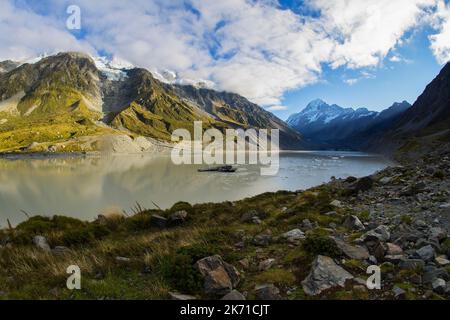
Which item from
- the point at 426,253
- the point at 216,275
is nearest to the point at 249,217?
the point at 216,275

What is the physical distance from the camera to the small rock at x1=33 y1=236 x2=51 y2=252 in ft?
45.1

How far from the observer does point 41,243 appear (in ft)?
46.9

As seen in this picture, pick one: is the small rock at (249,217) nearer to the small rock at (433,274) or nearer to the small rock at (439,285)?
the small rock at (433,274)

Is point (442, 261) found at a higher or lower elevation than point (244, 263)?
higher

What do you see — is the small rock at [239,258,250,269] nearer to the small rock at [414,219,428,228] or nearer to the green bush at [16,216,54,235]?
the small rock at [414,219,428,228]

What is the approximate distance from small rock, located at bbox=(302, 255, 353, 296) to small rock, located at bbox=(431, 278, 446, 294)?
69.0 inches

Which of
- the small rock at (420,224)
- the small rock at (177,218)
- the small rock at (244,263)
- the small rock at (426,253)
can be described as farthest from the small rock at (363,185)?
the small rock at (244,263)

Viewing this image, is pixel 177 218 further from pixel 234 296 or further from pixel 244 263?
pixel 234 296

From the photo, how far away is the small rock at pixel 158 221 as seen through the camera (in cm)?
1888

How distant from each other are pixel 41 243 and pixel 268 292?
1130 cm

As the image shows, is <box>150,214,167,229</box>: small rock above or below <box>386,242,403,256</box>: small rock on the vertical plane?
below

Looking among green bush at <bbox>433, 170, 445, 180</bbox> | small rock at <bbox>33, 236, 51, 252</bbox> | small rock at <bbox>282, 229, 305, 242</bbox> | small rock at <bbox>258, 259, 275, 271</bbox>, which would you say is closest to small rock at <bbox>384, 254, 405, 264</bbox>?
small rock at <bbox>258, 259, 275, 271</bbox>

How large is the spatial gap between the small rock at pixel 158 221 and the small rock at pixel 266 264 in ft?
32.8
